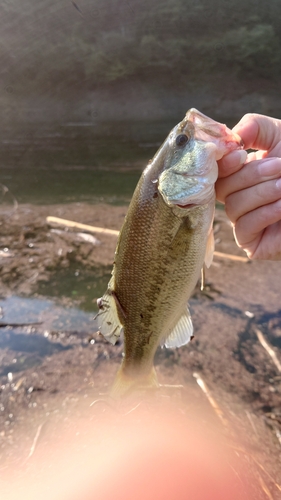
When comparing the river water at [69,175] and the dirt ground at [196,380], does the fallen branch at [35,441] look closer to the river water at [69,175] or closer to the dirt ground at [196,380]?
the dirt ground at [196,380]

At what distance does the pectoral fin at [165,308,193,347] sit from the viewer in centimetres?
178

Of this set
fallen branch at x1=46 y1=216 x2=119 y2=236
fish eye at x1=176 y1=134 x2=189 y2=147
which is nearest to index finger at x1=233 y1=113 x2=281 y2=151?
fish eye at x1=176 y1=134 x2=189 y2=147

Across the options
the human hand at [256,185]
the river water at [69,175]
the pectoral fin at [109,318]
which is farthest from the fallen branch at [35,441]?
the human hand at [256,185]

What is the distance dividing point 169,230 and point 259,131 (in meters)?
0.72

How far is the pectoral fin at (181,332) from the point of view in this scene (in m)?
1.78

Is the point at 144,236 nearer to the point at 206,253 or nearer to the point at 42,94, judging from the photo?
the point at 206,253

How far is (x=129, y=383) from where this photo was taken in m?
1.90

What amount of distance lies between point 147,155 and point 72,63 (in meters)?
6.42

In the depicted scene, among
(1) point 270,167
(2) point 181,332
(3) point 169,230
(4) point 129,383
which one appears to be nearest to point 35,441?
(4) point 129,383

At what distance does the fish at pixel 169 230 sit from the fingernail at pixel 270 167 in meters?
0.15

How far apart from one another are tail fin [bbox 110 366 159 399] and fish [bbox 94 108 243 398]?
0.28m

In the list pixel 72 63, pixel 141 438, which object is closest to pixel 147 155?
pixel 72 63

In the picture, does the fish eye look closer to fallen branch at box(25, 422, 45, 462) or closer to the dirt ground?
the dirt ground

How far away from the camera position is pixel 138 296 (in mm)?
1675
